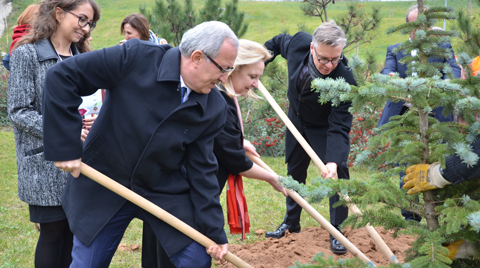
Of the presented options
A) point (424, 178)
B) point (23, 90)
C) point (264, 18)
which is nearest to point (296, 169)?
point (424, 178)

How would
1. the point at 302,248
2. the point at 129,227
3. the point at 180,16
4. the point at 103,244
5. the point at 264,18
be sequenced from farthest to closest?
the point at 264,18 → the point at 180,16 → the point at 129,227 → the point at 302,248 → the point at 103,244

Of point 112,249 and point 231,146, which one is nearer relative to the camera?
point 112,249

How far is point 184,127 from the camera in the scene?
229 cm

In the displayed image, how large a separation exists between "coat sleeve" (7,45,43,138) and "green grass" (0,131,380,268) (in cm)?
175

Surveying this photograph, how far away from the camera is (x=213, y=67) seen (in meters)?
2.20

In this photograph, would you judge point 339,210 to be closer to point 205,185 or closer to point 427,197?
point 427,197

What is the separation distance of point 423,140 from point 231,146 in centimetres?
119

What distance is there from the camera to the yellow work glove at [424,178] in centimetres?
218

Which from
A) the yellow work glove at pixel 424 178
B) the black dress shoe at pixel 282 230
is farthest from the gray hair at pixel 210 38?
the black dress shoe at pixel 282 230

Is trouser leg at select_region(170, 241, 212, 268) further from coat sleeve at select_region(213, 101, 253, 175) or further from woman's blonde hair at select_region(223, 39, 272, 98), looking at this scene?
woman's blonde hair at select_region(223, 39, 272, 98)

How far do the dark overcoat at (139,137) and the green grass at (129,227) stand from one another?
173 centimetres

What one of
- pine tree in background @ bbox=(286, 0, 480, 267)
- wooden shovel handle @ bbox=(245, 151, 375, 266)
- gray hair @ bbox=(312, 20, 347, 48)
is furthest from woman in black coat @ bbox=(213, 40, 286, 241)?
gray hair @ bbox=(312, 20, 347, 48)

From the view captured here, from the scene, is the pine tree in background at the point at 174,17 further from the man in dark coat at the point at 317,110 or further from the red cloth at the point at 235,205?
the red cloth at the point at 235,205

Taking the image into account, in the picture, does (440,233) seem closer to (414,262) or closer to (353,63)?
(414,262)
